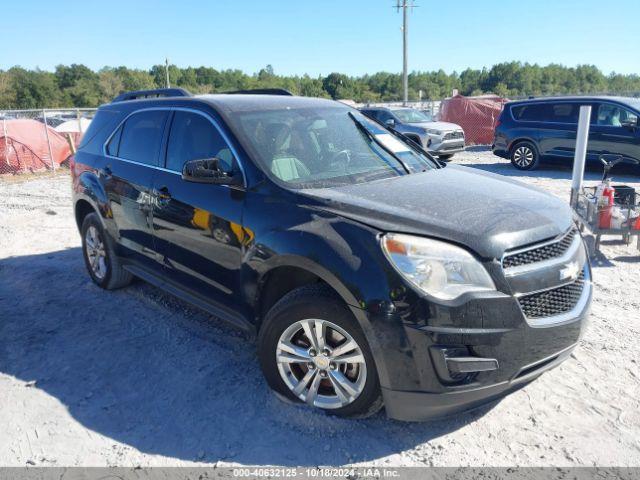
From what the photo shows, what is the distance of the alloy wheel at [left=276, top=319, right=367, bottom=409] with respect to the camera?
279cm

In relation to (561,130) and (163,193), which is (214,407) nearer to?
(163,193)

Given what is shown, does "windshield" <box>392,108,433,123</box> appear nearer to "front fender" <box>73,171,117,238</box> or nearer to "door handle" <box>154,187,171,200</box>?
"front fender" <box>73,171,117,238</box>

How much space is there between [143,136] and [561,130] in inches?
444

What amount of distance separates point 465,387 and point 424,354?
27 cm

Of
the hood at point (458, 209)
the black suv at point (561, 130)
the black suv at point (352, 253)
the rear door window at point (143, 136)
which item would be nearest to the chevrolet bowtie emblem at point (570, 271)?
the black suv at point (352, 253)

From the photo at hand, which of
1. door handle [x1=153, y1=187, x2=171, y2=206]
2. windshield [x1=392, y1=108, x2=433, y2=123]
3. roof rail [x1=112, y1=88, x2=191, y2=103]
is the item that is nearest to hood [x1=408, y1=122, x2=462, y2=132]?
windshield [x1=392, y1=108, x2=433, y2=123]

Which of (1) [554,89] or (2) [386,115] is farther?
(1) [554,89]

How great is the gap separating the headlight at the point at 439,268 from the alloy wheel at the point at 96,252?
355cm

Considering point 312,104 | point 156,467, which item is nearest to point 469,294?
point 156,467

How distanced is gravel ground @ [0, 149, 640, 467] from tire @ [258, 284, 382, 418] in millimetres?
149

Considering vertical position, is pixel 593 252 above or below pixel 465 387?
below

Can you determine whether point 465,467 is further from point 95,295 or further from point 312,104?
point 95,295

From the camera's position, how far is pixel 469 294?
2.48 metres

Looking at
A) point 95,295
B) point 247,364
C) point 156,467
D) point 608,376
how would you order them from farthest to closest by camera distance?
point 95,295 < point 247,364 < point 608,376 < point 156,467
